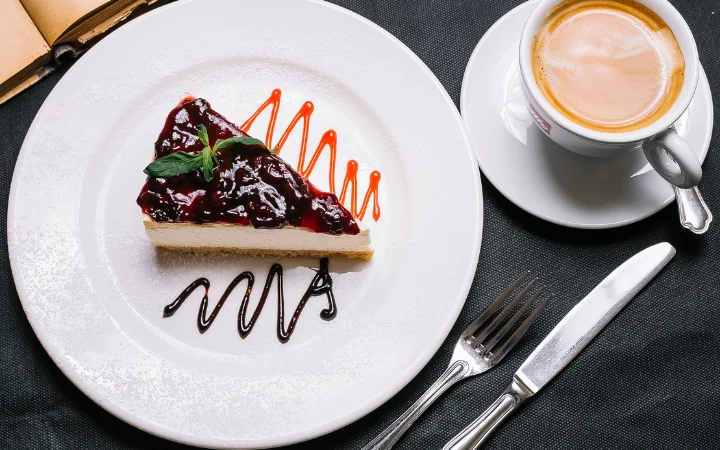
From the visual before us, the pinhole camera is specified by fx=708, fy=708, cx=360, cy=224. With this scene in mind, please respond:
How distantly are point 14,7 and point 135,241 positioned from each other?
30.9 inches

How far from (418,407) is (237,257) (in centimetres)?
64

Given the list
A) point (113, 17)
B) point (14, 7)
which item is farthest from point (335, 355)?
point (14, 7)

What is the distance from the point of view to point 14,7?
6.73 ft

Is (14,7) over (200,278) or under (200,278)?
over

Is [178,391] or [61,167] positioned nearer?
[178,391]

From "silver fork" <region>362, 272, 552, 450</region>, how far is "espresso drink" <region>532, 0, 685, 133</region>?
470 millimetres

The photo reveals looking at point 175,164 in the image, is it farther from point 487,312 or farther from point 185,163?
point 487,312

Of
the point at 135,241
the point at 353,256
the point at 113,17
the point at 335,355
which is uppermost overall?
the point at 113,17

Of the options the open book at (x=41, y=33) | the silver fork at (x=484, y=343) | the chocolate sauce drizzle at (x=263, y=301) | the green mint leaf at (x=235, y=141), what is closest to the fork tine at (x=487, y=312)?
the silver fork at (x=484, y=343)

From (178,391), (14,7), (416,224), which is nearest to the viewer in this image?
(178,391)

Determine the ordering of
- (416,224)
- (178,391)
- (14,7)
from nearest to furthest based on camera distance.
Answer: (178,391)
(416,224)
(14,7)

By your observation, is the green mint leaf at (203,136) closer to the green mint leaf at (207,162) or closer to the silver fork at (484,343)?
the green mint leaf at (207,162)

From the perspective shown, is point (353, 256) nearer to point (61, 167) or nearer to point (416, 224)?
point (416, 224)

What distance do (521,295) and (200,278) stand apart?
33.9 inches
